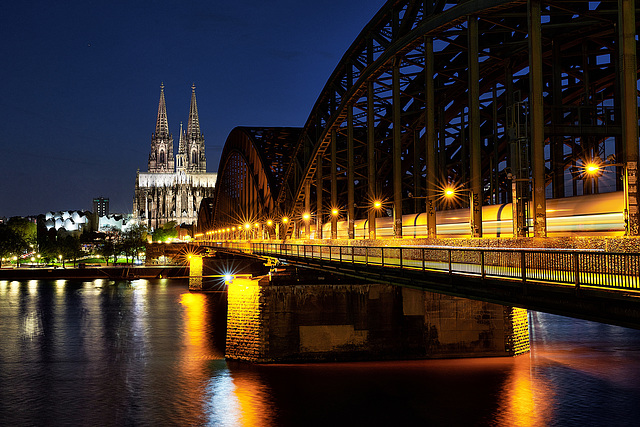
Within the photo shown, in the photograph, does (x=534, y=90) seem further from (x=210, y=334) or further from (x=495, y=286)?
(x=210, y=334)

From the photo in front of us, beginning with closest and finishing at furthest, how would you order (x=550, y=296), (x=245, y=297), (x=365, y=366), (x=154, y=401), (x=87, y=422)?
(x=550, y=296)
(x=87, y=422)
(x=154, y=401)
(x=365, y=366)
(x=245, y=297)

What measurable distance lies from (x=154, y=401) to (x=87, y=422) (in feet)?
12.8

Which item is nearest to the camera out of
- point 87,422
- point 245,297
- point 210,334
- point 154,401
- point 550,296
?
point 550,296

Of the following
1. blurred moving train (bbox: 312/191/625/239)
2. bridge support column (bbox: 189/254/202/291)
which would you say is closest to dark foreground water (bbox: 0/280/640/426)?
blurred moving train (bbox: 312/191/625/239)

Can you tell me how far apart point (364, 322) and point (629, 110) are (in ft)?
61.7

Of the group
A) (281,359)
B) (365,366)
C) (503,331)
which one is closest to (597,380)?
(503,331)

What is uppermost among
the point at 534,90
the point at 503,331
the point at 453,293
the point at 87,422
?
the point at 534,90

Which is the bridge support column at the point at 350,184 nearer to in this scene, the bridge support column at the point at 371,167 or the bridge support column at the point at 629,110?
the bridge support column at the point at 371,167

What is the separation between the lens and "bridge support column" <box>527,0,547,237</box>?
973 inches

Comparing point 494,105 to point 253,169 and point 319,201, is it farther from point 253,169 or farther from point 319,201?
point 253,169

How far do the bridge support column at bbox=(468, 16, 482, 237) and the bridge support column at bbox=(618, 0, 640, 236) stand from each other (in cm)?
775

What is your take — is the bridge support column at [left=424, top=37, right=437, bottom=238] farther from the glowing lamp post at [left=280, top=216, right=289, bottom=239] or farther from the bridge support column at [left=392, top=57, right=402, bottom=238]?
the glowing lamp post at [left=280, top=216, right=289, bottom=239]

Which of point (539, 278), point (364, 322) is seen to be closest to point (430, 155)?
point (364, 322)

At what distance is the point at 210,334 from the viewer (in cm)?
5478
